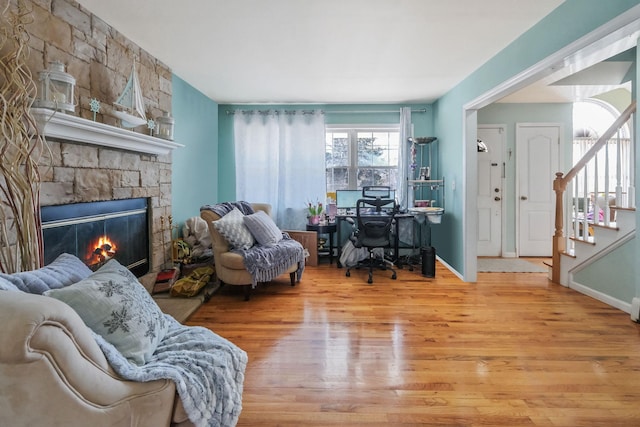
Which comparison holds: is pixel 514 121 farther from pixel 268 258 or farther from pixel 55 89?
pixel 55 89

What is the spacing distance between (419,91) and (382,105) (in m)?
0.71

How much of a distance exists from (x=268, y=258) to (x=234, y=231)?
43cm

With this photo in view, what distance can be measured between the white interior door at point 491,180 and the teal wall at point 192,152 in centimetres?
397

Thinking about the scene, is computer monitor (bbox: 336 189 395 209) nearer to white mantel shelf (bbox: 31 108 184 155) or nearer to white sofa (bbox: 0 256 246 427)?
white mantel shelf (bbox: 31 108 184 155)

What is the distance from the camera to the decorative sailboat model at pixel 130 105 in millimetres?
2549

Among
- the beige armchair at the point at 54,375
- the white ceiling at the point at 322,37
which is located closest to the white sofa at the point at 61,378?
the beige armchair at the point at 54,375

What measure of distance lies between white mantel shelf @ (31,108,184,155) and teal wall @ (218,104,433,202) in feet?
6.15

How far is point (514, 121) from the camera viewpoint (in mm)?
4848

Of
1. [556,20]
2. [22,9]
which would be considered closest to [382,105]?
[556,20]

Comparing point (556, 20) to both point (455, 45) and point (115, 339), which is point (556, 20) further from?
point (115, 339)

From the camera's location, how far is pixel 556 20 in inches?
88.5

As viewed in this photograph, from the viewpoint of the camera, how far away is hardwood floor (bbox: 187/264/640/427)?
1.58m

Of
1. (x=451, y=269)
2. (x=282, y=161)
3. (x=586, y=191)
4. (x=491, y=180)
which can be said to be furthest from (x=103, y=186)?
(x=491, y=180)

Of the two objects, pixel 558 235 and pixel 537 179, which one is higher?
pixel 537 179
